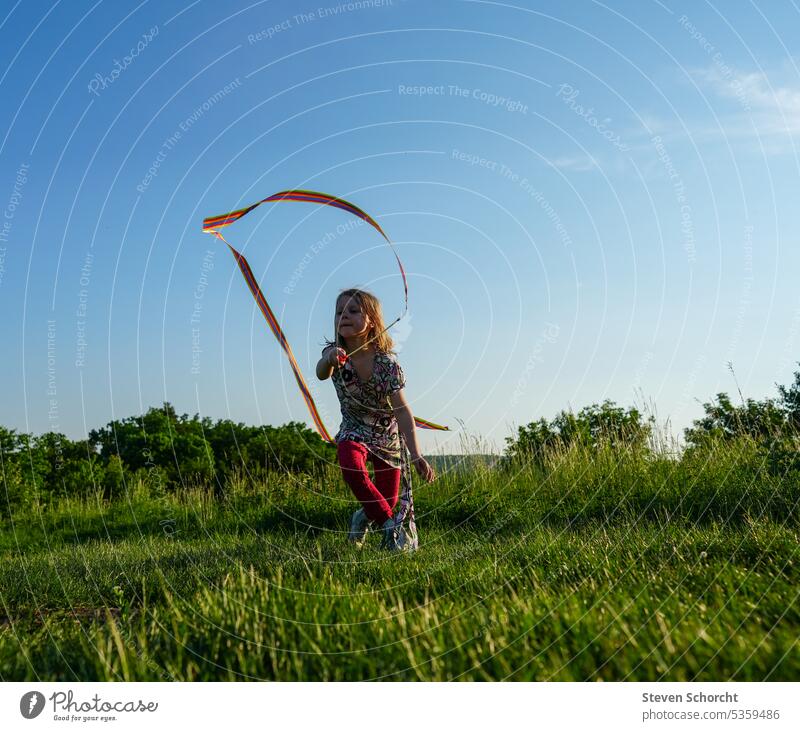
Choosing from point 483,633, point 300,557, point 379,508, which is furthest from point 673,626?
point 379,508

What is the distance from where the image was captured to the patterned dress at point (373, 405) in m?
6.23

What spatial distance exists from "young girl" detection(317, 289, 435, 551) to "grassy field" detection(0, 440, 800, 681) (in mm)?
486

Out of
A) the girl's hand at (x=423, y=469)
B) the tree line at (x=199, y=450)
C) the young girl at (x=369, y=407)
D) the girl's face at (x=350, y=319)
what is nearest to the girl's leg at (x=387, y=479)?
the young girl at (x=369, y=407)

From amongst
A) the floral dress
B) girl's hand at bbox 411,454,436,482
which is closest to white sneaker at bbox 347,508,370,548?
the floral dress

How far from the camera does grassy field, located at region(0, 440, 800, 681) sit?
2.38 metres

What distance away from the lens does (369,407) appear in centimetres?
631

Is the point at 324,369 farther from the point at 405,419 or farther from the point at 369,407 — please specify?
the point at 405,419

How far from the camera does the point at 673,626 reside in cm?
254

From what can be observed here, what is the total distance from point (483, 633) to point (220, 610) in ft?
3.71

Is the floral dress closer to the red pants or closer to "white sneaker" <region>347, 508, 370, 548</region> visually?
the red pants

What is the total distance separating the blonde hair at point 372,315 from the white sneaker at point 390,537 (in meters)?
1.58

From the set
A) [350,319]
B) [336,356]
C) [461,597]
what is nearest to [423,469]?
[336,356]

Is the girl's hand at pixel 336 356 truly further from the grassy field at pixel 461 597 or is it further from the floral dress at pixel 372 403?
the grassy field at pixel 461 597

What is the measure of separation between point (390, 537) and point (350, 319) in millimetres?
1952
